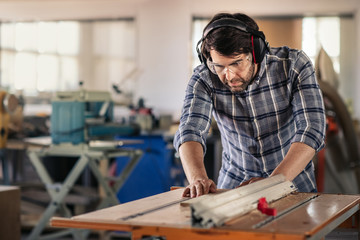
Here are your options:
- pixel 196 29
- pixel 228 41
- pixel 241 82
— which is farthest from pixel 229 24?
pixel 196 29

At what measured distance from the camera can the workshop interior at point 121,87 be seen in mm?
3713

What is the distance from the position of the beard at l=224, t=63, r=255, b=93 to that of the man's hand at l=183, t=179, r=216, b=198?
11.9 inches

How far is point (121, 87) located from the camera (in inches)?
275

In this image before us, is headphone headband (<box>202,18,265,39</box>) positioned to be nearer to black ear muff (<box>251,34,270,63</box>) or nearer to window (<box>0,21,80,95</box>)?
black ear muff (<box>251,34,270,63</box>)

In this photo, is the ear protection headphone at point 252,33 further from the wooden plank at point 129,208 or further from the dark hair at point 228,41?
the wooden plank at point 129,208

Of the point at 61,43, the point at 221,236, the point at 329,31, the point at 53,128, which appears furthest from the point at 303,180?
the point at 61,43

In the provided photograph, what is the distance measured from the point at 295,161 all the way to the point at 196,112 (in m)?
0.38

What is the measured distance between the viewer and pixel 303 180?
5.93 feet

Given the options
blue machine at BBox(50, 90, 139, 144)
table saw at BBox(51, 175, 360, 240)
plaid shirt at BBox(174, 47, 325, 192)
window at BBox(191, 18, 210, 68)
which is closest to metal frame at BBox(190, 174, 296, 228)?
table saw at BBox(51, 175, 360, 240)

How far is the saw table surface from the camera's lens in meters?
1.07

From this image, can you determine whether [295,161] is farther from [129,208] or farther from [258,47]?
[129,208]

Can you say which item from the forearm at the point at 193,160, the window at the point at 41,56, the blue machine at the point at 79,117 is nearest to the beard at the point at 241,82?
the forearm at the point at 193,160

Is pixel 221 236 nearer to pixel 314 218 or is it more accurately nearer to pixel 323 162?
pixel 314 218

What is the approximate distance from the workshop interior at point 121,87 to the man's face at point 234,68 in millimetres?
1994
